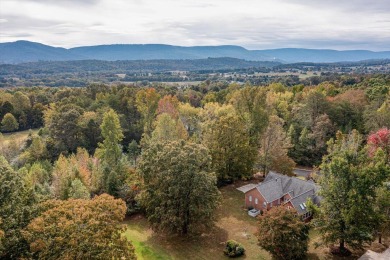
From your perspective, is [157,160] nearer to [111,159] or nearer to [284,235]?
[284,235]

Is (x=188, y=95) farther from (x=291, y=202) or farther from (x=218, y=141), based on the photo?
(x=291, y=202)

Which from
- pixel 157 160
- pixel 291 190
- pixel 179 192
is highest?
pixel 157 160

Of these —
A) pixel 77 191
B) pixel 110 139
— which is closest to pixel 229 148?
pixel 110 139

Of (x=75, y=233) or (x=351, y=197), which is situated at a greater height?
(x=75, y=233)

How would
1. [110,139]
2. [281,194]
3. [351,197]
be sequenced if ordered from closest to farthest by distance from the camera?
1. [351,197]
2. [281,194]
3. [110,139]

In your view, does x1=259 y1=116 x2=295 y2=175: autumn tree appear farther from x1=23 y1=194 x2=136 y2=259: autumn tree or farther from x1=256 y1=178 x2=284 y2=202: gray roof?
x1=23 y1=194 x2=136 y2=259: autumn tree

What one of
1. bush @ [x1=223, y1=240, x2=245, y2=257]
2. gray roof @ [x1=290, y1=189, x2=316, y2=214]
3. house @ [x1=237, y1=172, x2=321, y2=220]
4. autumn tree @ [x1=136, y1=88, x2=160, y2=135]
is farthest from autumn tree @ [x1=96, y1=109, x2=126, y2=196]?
gray roof @ [x1=290, y1=189, x2=316, y2=214]

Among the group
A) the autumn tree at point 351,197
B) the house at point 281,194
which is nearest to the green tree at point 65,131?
the house at point 281,194

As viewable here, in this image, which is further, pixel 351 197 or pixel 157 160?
pixel 157 160

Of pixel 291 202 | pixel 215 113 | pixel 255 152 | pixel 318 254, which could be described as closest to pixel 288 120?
pixel 215 113
